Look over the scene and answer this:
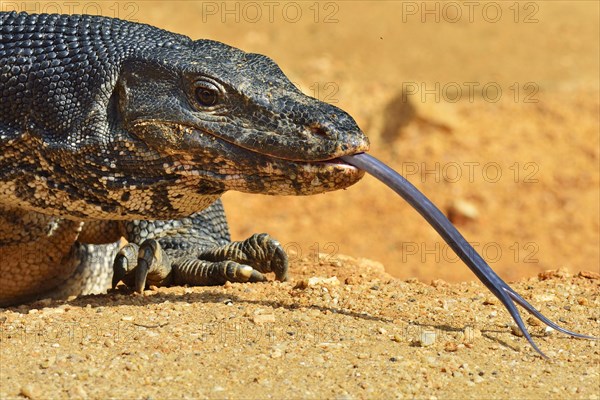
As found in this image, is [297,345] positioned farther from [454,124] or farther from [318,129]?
[454,124]

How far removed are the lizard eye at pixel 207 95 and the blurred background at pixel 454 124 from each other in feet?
8.61

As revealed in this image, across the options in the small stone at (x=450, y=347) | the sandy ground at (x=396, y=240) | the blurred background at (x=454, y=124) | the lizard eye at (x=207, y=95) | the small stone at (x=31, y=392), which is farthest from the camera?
the blurred background at (x=454, y=124)

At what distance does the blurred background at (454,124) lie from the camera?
12.2m

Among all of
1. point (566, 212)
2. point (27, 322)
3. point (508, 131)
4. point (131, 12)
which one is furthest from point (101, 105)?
point (131, 12)

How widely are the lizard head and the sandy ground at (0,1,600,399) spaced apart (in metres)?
0.77

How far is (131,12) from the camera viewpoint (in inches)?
805

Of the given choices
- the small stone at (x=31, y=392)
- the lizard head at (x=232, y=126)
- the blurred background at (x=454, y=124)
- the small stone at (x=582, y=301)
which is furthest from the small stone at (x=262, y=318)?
the blurred background at (x=454, y=124)

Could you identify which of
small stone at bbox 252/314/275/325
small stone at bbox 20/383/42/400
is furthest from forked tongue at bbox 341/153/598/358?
small stone at bbox 20/383/42/400

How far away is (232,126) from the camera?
509 centimetres

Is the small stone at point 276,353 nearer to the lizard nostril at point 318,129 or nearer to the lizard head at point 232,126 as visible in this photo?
the lizard head at point 232,126

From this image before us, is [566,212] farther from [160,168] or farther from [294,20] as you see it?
[294,20]

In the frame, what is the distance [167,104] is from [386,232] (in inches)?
302

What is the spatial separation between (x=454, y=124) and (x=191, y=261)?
8.31 m

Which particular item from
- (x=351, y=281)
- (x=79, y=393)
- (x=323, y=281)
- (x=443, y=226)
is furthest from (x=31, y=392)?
(x=351, y=281)
